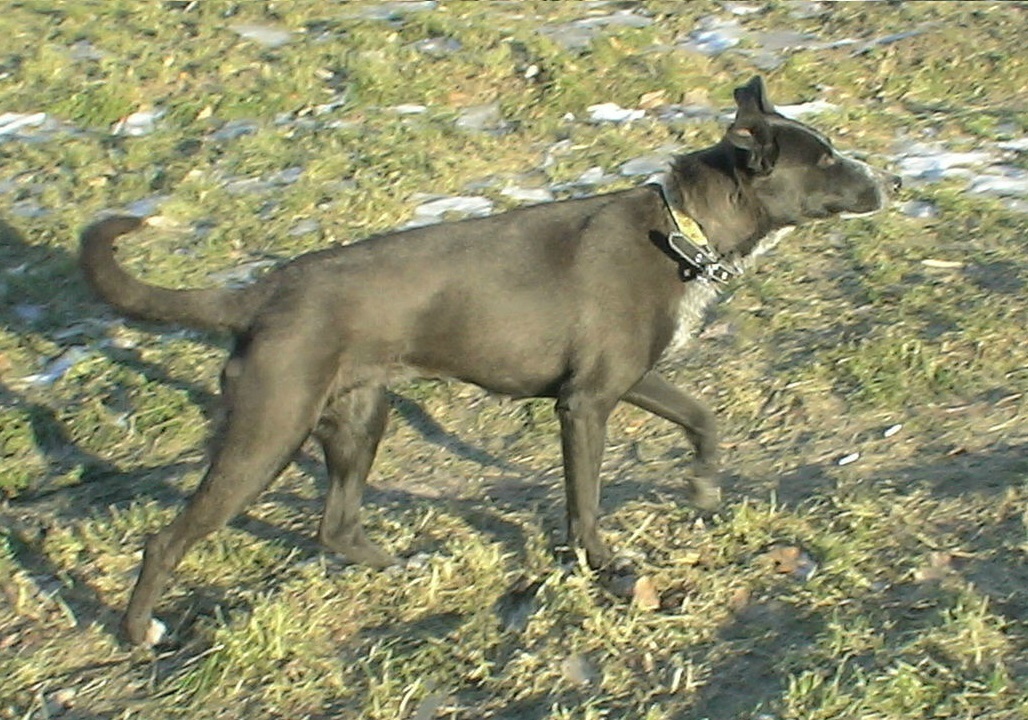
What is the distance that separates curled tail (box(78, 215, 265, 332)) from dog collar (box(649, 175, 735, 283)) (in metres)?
1.31

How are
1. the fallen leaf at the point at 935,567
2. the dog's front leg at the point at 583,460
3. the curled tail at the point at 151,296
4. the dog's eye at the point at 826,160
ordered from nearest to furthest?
the fallen leaf at the point at 935,567, the curled tail at the point at 151,296, the dog's front leg at the point at 583,460, the dog's eye at the point at 826,160

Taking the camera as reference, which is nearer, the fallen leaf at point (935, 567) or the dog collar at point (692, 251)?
the fallen leaf at point (935, 567)

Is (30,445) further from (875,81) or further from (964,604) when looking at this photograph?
(875,81)

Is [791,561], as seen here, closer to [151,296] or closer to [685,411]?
[685,411]

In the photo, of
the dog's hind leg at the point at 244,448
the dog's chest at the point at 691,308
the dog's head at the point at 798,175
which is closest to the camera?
the dog's hind leg at the point at 244,448

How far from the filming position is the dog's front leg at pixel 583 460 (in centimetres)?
468

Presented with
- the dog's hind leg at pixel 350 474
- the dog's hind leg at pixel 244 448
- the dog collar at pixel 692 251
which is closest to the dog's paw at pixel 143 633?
the dog's hind leg at pixel 244 448

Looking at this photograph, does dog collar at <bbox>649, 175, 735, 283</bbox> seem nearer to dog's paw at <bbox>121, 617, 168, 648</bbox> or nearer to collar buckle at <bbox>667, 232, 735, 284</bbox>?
collar buckle at <bbox>667, 232, 735, 284</bbox>

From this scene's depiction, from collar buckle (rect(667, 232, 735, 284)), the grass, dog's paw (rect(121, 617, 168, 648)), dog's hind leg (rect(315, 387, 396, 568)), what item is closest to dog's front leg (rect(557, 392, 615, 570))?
the grass

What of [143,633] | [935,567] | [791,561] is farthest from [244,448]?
[935,567]

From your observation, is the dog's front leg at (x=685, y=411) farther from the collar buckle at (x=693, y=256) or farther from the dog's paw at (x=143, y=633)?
the dog's paw at (x=143, y=633)

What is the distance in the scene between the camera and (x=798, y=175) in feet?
16.4

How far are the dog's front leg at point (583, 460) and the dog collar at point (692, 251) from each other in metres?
0.52

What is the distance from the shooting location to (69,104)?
30.7 feet
